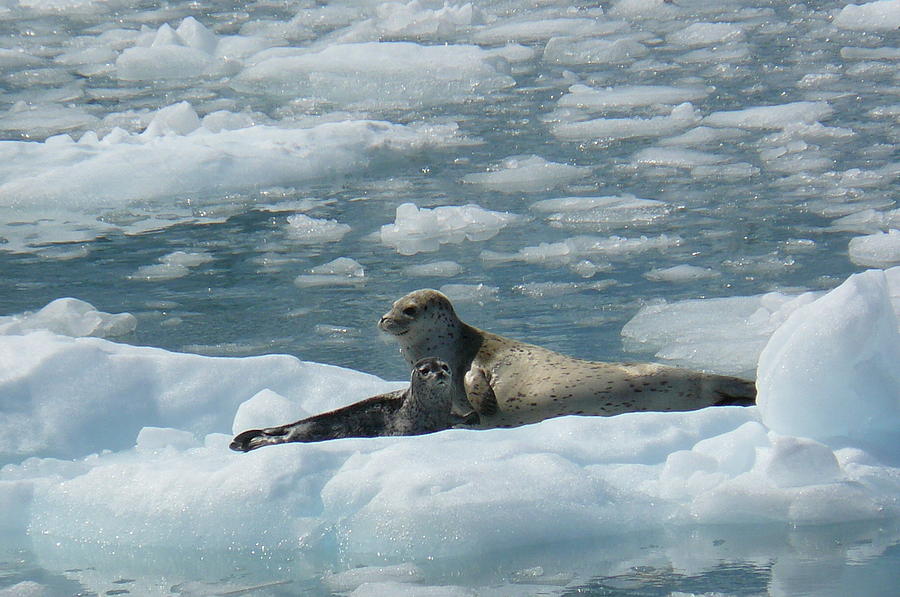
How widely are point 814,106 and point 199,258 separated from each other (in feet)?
13.3

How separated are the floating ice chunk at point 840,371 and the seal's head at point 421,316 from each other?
Result: 5.43 ft

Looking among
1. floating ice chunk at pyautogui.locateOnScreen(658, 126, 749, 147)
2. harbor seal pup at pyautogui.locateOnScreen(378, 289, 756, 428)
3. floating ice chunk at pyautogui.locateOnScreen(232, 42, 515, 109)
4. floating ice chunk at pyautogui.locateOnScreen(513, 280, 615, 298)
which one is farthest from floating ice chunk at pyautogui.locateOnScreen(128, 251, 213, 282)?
floating ice chunk at pyautogui.locateOnScreen(232, 42, 515, 109)

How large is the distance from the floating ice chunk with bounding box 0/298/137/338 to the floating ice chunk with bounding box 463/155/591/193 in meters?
2.53

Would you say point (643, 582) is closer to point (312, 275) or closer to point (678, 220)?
point (312, 275)

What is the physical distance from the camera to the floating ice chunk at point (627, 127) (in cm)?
816

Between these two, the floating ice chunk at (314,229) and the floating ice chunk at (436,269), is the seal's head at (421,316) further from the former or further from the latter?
the floating ice chunk at (314,229)

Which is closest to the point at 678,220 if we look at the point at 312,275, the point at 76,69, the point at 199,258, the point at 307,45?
the point at 312,275

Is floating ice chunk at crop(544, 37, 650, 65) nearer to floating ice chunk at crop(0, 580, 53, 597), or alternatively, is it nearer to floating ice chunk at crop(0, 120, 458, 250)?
floating ice chunk at crop(0, 120, 458, 250)

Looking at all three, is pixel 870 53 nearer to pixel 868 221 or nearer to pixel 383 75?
pixel 383 75

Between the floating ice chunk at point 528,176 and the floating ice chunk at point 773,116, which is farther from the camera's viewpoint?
the floating ice chunk at point 773,116

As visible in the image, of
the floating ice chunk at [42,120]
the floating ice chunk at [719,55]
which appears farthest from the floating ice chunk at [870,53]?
the floating ice chunk at [42,120]

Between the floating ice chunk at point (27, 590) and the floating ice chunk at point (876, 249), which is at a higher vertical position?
the floating ice chunk at point (27, 590)

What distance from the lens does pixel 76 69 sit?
10.7m

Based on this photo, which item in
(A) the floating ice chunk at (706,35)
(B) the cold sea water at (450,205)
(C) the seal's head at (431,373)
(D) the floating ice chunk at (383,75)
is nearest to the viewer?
(B) the cold sea water at (450,205)
